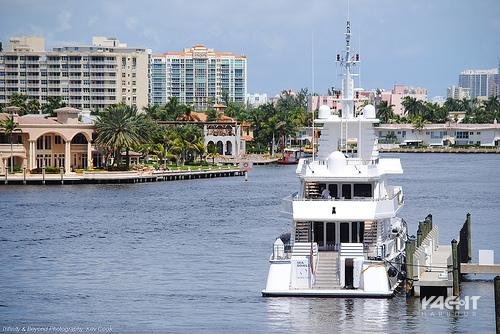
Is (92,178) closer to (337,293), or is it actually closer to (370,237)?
(370,237)

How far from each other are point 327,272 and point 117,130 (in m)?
103

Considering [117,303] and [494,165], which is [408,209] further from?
[494,165]

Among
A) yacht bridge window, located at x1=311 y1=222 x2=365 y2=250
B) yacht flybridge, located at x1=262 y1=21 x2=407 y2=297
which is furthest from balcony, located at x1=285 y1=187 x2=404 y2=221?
yacht bridge window, located at x1=311 y1=222 x2=365 y2=250

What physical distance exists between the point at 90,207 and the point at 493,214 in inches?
1388

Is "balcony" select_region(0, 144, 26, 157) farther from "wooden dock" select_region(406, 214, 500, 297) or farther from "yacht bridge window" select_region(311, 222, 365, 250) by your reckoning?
"yacht bridge window" select_region(311, 222, 365, 250)

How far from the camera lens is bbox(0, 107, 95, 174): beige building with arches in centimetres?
14375

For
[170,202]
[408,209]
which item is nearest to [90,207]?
[170,202]

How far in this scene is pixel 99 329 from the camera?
44.1 meters

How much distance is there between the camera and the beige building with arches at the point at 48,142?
143750mm

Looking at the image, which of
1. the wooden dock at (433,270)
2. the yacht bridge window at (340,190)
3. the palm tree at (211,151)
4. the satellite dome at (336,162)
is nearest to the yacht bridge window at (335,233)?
the yacht bridge window at (340,190)

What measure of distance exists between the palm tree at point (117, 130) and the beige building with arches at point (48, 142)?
231 centimetres

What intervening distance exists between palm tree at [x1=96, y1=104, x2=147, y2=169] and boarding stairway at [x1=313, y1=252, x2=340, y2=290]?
101 m

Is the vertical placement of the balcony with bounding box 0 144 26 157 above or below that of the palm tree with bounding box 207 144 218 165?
above

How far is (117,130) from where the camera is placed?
147m
